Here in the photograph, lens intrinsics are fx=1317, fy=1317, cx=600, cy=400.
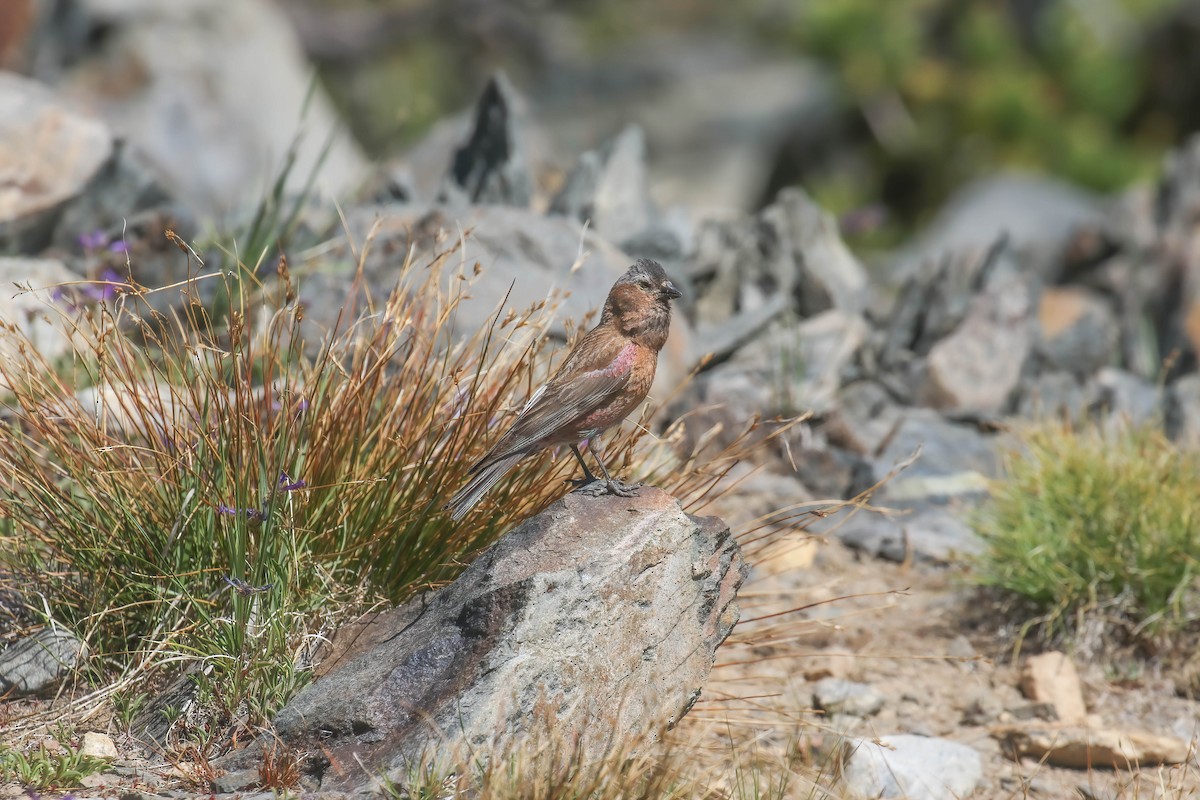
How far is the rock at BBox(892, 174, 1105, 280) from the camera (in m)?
11.4

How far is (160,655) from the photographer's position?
13.0 feet

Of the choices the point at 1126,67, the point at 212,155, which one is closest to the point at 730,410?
the point at 212,155

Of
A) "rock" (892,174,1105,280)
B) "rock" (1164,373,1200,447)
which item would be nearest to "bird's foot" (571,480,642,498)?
"rock" (1164,373,1200,447)

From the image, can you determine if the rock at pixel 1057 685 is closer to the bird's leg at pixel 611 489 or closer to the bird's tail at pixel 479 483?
the bird's leg at pixel 611 489

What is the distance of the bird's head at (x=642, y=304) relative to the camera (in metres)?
4.21

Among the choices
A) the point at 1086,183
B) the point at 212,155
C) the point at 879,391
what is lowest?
the point at 1086,183

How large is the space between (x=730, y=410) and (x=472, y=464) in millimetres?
2748

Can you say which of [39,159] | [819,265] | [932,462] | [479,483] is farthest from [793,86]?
[479,483]

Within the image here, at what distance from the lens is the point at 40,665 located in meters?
4.06

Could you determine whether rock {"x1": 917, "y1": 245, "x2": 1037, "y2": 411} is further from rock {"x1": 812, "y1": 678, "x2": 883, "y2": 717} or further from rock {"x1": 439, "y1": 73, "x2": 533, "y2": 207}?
rock {"x1": 812, "y1": 678, "x2": 883, "y2": 717}

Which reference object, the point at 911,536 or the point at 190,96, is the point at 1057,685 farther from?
the point at 190,96

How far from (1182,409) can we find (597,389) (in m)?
4.46

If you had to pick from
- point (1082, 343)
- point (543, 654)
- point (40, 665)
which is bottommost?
point (1082, 343)

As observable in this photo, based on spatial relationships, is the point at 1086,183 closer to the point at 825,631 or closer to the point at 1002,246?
the point at 1002,246
